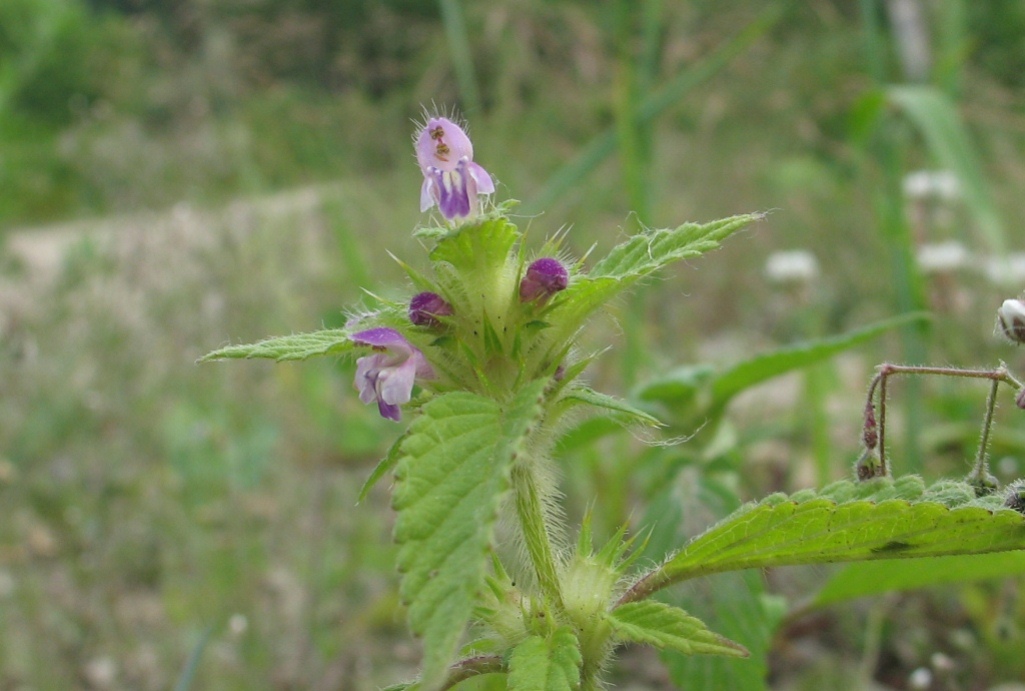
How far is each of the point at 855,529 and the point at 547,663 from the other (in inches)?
8.7

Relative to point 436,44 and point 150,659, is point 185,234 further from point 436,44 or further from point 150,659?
point 150,659

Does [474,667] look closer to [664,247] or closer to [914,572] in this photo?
[664,247]

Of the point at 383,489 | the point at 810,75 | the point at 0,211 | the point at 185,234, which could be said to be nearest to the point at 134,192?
the point at 185,234

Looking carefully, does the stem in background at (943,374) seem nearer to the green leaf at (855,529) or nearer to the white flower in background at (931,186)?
the green leaf at (855,529)

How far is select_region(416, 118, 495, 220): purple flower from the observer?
679mm

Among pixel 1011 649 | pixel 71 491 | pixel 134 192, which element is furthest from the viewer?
pixel 134 192

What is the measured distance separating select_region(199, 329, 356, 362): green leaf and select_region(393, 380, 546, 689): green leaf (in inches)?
4.7

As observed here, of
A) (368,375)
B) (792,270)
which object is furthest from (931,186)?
(368,375)

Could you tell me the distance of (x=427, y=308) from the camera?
25.4 inches

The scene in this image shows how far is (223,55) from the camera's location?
3.34 metres

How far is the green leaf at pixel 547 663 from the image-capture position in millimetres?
561

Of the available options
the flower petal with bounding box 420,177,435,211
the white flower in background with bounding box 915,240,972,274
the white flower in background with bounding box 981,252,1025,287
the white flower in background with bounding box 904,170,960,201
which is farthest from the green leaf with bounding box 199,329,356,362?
the white flower in background with bounding box 904,170,960,201

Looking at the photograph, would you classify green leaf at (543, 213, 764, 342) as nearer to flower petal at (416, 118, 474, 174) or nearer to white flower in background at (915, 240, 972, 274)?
flower petal at (416, 118, 474, 174)

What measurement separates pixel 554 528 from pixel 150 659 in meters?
1.43
